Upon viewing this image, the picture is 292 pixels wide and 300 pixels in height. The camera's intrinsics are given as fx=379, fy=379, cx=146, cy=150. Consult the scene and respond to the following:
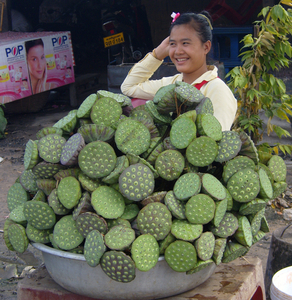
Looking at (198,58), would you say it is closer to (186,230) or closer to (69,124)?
(69,124)

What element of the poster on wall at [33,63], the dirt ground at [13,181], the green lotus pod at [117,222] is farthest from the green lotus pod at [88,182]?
the poster on wall at [33,63]

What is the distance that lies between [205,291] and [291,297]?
306 millimetres

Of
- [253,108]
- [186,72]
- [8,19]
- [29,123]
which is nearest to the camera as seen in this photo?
[186,72]

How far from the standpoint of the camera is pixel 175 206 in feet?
4.01

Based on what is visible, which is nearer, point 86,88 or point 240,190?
point 240,190

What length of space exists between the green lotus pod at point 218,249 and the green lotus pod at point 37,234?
1.91 ft

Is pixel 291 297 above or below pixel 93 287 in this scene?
below

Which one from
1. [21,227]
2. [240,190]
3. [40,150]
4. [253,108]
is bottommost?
[253,108]

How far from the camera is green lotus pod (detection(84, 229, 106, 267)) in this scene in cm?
115

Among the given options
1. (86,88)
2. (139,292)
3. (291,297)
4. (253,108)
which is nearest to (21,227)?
(139,292)

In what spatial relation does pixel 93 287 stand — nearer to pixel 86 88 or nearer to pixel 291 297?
pixel 291 297

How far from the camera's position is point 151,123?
1.39 m

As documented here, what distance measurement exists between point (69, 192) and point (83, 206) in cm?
7

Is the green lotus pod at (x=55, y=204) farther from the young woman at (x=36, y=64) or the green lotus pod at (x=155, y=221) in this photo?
the young woman at (x=36, y=64)
